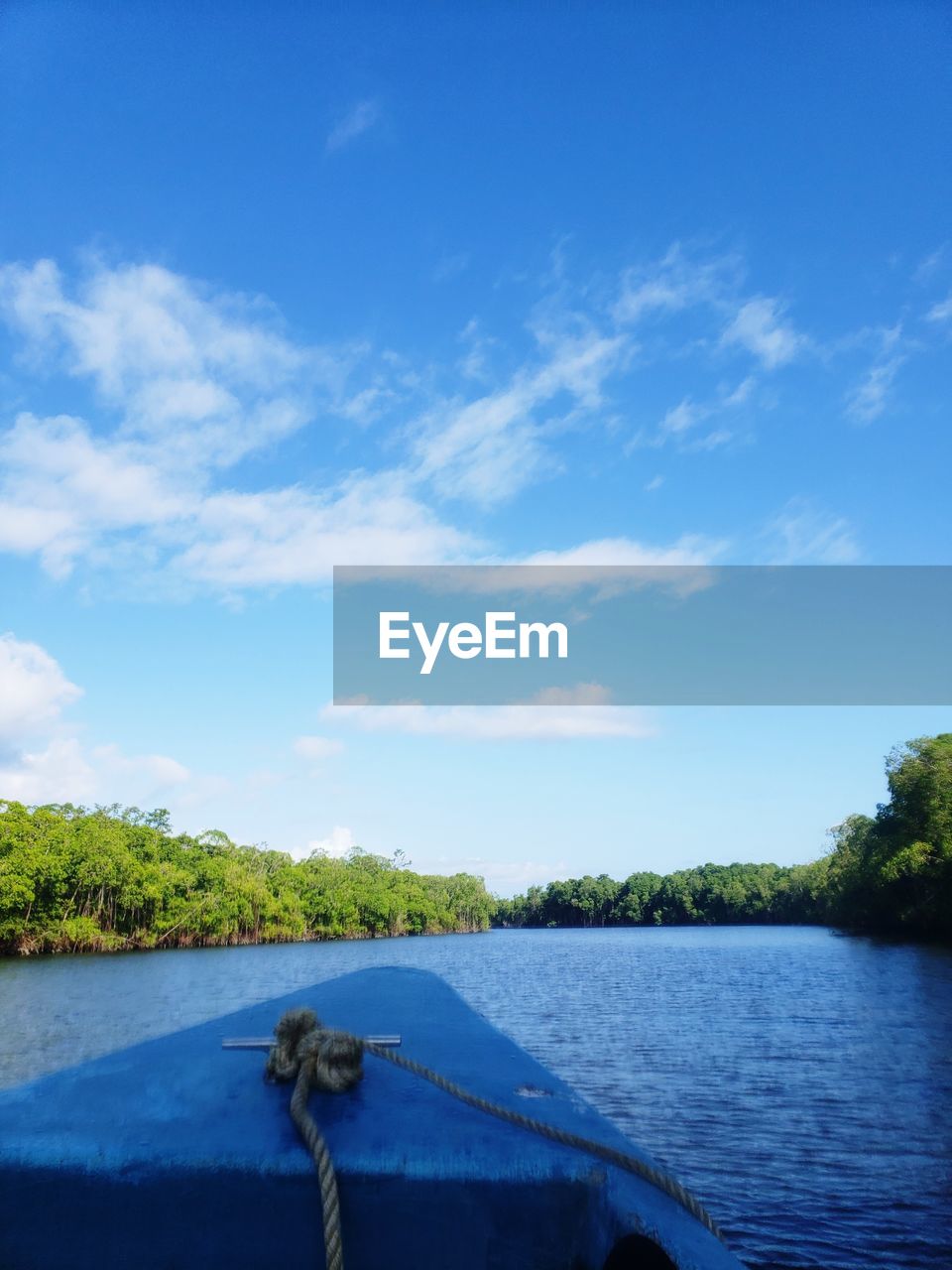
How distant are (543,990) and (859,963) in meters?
14.5

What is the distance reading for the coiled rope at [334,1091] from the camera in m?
1.75

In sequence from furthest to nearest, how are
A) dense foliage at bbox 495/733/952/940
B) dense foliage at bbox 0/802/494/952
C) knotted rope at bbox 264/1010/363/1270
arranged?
1. dense foliage at bbox 0/802/494/952
2. dense foliage at bbox 495/733/952/940
3. knotted rope at bbox 264/1010/363/1270

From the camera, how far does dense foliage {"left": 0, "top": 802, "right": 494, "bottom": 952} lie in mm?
46781

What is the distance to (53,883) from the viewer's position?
47375 mm

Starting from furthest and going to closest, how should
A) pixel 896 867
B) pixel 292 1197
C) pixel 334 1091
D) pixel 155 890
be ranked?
pixel 155 890
pixel 896 867
pixel 334 1091
pixel 292 1197

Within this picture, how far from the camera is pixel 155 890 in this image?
2106 inches

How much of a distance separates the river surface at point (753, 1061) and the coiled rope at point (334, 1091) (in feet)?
20.0

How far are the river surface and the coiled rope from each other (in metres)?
6.08

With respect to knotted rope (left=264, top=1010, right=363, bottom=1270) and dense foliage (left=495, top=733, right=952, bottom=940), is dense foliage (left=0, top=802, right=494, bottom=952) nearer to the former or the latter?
dense foliage (left=495, top=733, right=952, bottom=940)

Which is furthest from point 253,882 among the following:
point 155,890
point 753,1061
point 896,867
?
point 753,1061

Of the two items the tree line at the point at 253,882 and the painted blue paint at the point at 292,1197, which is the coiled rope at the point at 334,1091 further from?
the tree line at the point at 253,882

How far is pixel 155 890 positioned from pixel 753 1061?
47.9 meters

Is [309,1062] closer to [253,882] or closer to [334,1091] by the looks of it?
[334,1091]

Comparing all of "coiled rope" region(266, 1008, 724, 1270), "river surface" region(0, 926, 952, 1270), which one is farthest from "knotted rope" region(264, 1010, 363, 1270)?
"river surface" region(0, 926, 952, 1270)
